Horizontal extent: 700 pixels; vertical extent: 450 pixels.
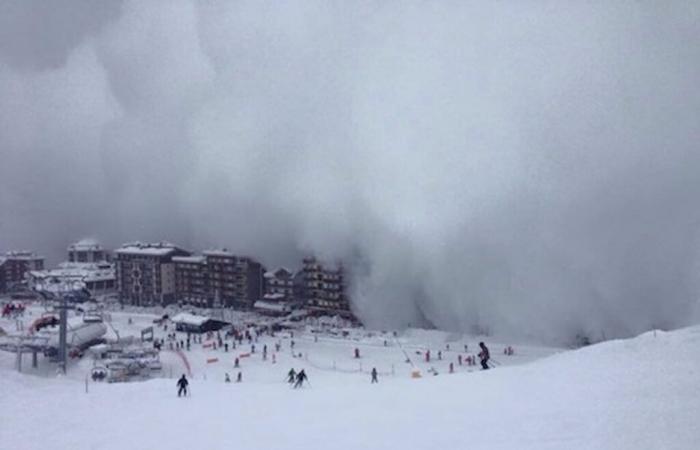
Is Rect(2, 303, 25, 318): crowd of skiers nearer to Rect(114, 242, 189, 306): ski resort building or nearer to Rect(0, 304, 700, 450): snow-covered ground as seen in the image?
Rect(114, 242, 189, 306): ski resort building

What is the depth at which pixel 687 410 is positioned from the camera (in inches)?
264

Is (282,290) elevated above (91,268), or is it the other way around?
(91,268)

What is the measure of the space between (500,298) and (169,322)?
1785 centimetres

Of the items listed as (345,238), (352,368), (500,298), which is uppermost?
(345,238)

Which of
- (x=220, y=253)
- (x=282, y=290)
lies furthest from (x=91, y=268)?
(x=282, y=290)

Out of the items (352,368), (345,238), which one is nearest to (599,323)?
(352,368)

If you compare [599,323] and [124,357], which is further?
[599,323]

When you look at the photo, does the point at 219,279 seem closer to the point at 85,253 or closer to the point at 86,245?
the point at 85,253

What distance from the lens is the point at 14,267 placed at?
54.1 meters

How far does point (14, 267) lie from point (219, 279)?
2277 centimetres

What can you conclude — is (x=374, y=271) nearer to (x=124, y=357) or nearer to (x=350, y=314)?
A: (x=350, y=314)

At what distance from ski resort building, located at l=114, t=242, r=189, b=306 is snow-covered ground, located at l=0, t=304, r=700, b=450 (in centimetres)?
3219

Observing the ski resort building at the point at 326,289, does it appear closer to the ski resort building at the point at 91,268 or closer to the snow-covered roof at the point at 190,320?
the snow-covered roof at the point at 190,320

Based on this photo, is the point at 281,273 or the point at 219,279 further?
the point at 219,279
